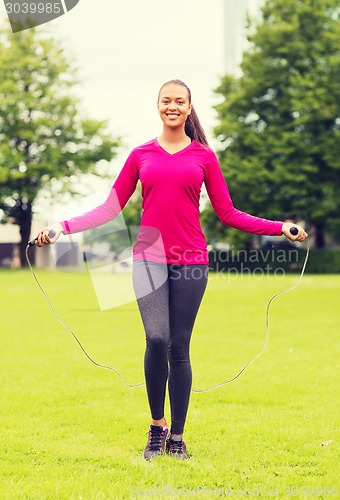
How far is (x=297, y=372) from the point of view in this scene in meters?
8.46

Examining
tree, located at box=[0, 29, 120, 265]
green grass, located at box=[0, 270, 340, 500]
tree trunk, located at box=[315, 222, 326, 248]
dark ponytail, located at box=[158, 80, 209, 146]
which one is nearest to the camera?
green grass, located at box=[0, 270, 340, 500]

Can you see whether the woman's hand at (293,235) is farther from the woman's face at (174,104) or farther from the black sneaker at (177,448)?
the black sneaker at (177,448)

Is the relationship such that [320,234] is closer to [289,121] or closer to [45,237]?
[289,121]

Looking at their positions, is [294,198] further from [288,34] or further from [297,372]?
[297,372]

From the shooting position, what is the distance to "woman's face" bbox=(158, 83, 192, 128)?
455 centimetres

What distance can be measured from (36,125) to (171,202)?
148ft

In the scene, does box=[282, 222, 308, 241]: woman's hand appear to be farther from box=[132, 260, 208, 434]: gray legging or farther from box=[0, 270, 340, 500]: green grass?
box=[0, 270, 340, 500]: green grass

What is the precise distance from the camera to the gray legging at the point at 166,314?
451cm

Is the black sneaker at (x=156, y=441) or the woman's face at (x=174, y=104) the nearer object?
the woman's face at (x=174, y=104)

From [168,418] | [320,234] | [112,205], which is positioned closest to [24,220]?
[320,234]

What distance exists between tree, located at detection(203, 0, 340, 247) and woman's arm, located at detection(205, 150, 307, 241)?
116ft

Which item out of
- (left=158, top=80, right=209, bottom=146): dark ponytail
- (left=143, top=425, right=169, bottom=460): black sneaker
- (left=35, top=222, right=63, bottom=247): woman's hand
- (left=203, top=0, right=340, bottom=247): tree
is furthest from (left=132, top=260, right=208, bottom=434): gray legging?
(left=203, top=0, right=340, bottom=247): tree

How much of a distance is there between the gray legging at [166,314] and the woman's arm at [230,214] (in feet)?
1.38

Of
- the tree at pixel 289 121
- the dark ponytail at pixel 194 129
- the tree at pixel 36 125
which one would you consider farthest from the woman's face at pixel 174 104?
the tree at pixel 36 125
